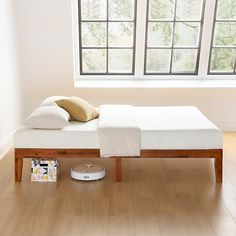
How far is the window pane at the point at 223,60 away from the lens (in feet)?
13.8

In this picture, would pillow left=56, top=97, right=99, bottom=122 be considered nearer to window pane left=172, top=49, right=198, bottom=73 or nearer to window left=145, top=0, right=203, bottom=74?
window left=145, top=0, right=203, bottom=74

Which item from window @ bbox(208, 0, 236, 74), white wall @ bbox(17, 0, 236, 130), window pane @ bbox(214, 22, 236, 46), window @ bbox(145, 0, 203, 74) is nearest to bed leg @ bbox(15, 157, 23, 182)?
white wall @ bbox(17, 0, 236, 130)

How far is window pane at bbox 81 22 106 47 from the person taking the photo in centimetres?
411

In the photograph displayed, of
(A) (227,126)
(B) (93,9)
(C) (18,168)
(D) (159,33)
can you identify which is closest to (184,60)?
(D) (159,33)

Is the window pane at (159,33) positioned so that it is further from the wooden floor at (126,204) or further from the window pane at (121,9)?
the wooden floor at (126,204)

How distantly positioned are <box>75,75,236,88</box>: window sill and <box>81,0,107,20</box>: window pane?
0.87 m

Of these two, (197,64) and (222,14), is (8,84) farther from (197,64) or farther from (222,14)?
(222,14)

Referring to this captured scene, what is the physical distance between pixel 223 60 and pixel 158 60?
94cm

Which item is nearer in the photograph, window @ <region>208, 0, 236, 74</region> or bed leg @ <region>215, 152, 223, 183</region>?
bed leg @ <region>215, 152, 223, 183</region>

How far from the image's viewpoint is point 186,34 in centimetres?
416

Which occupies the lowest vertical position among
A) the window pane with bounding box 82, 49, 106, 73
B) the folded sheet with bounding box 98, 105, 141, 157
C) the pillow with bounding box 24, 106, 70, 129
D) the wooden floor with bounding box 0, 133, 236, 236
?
the wooden floor with bounding box 0, 133, 236, 236

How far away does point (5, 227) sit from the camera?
202 cm

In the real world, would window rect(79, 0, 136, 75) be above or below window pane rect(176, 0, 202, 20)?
below

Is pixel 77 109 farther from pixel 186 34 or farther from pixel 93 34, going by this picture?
pixel 186 34
